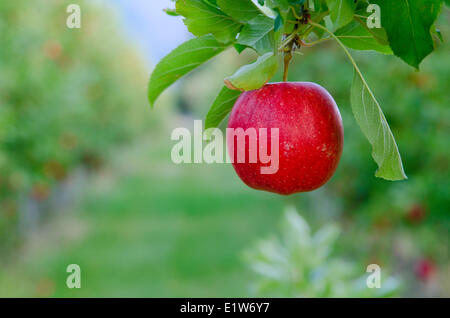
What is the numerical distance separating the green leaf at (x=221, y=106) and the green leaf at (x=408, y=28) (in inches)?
10.1

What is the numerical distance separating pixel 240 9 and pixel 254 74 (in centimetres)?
11

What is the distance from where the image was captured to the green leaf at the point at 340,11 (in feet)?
1.72

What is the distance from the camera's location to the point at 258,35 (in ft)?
1.92

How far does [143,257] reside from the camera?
6.90m

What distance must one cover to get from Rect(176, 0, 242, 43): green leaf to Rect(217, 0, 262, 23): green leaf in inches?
0.7

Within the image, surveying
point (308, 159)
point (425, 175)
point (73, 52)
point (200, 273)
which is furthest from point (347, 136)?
point (73, 52)

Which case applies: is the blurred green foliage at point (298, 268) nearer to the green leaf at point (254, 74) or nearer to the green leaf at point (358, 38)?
the green leaf at point (358, 38)

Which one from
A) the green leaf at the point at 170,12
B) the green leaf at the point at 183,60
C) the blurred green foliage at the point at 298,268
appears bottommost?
the blurred green foliage at the point at 298,268

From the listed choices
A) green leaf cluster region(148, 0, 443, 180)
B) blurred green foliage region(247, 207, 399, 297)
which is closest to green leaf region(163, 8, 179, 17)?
green leaf cluster region(148, 0, 443, 180)

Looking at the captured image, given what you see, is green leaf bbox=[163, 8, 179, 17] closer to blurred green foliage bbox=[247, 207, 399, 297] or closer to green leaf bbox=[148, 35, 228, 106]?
green leaf bbox=[148, 35, 228, 106]

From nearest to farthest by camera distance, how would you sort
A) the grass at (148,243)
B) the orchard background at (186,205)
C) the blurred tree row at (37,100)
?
the orchard background at (186,205) < the blurred tree row at (37,100) < the grass at (148,243)

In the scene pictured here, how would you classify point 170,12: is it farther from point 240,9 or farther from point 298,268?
point 298,268

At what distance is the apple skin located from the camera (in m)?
0.67

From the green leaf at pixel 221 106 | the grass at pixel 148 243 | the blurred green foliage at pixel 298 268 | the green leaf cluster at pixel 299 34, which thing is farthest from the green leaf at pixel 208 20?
the grass at pixel 148 243
